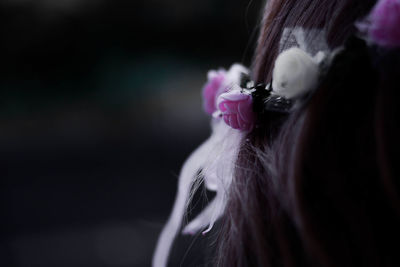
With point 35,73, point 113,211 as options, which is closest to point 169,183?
point 113,211

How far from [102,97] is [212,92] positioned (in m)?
3.63

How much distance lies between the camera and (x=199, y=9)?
4.32 meters

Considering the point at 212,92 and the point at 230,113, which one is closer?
the point at 230,113

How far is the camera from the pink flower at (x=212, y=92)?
605mm

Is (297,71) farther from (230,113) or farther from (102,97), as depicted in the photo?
(102,97)

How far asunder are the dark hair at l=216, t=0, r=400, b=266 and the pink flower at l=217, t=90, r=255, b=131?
51 mm

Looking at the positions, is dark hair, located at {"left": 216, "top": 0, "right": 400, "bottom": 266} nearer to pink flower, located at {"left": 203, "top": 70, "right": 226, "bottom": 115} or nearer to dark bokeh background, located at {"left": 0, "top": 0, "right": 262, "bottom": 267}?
pink flower, located at {"left": 203, "top": 70, "right": 226, "bottom": 115}

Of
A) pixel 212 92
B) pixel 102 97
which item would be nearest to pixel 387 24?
pixel 212 92

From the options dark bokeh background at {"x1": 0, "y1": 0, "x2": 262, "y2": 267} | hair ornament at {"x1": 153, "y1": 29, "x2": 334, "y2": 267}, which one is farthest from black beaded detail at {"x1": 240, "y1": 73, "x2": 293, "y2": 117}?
dark bokeh background at {"x1": 0, "y1": 0, "x2": 262, "y2": 267}

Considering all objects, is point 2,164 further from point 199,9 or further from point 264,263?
point 264,263

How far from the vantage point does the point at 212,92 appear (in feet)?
2.01

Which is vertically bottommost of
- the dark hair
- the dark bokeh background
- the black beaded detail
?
the dark hair

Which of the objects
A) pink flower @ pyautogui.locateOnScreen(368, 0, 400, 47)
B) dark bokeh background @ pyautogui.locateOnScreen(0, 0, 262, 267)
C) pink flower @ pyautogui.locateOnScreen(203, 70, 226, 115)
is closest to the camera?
pink flower @ pyautogui.locateOnScreen(368, 0, 400, 47)

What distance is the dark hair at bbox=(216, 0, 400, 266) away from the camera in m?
0.37
